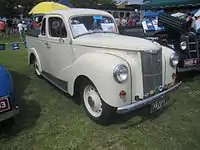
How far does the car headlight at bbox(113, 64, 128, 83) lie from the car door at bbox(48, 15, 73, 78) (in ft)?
4.71

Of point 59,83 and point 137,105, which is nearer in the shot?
point 137,105

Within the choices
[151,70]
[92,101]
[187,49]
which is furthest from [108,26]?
[187,49]

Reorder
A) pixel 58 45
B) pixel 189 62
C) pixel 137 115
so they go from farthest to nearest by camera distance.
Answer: pixel 189 62, pixel 58 45, pixel 137 115

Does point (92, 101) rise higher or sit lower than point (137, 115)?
higher

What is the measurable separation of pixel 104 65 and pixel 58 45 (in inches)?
68.3

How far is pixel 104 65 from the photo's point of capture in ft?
10.9

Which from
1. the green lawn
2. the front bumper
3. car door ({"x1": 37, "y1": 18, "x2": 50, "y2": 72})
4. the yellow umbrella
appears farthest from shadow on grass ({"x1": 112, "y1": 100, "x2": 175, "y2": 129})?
the yellow umbrella

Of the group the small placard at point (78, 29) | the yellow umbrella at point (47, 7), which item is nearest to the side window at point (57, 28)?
the small placard at point (78, 29)

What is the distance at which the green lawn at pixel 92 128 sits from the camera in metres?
3.19

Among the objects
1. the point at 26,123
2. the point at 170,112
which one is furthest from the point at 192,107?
the point at 26,123

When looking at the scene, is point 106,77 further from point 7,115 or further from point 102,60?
point 7,115

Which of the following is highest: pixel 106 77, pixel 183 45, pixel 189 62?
pixel 183 45

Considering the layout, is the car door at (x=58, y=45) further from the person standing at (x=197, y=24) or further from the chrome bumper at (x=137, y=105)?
the person standing at (x=197, y=24)

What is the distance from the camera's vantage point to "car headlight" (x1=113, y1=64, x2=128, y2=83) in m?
3.21
